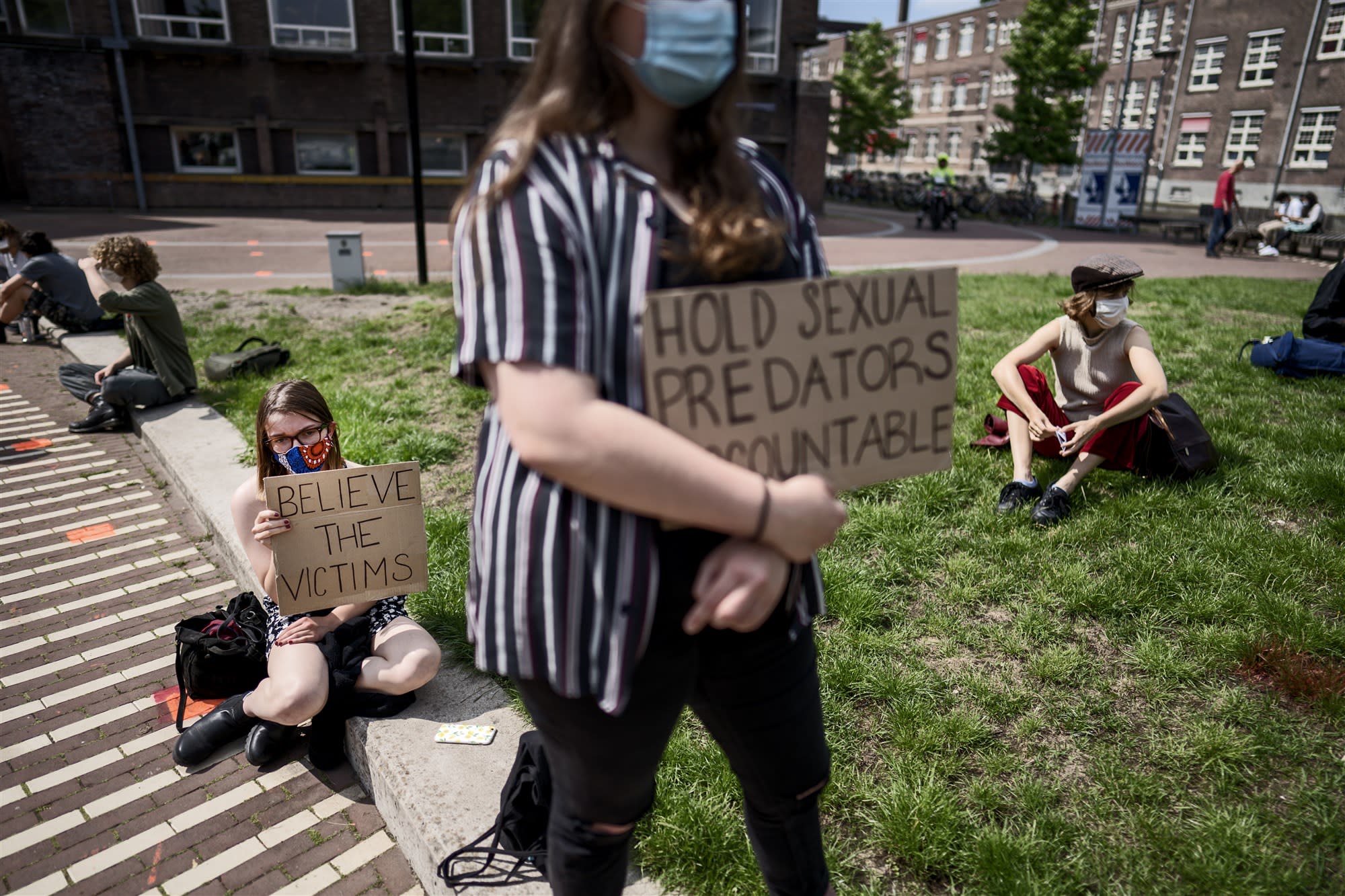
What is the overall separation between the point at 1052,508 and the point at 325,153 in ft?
82.8

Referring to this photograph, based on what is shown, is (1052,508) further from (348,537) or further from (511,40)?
(511,40)

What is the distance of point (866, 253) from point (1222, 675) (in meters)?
15.8

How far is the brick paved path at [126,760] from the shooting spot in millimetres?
2629

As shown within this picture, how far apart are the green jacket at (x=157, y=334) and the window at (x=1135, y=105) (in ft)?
173

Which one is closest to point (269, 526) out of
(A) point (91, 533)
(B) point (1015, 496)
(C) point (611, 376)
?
(C) point (611, 376)

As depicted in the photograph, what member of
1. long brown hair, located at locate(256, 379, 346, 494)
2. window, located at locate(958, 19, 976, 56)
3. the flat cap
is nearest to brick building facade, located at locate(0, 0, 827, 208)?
the flat cap

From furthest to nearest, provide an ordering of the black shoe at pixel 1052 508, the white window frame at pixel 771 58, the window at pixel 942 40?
the window at pixel 942 40, the white window frame at pixel 771 58, the black shoe at pixel 1052 508

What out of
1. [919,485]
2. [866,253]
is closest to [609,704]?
[919,485]

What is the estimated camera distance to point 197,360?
7676 millimetres

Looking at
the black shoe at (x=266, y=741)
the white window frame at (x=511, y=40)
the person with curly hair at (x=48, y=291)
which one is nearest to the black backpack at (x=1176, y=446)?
the black shoe at (x=266, y=741)

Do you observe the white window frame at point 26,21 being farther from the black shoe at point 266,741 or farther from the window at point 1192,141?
the window at point 1192,141

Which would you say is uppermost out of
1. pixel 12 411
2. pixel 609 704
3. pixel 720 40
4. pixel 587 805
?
pixel 720 40

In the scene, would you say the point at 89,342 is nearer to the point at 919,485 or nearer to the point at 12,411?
the point at 12,411

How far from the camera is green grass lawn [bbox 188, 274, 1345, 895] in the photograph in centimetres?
235
